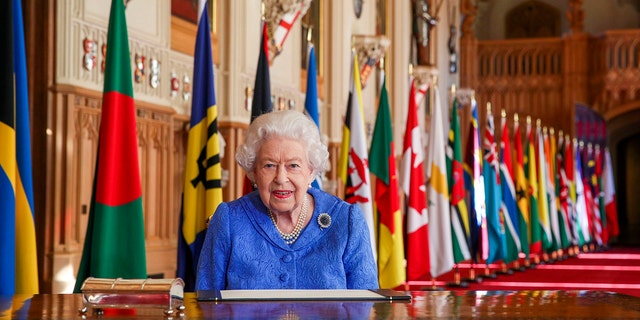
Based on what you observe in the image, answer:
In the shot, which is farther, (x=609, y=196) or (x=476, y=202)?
(x=609, y=196)

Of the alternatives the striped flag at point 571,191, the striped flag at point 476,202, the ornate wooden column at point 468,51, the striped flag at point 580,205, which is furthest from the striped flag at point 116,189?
the ornate wooden column at point 468,51

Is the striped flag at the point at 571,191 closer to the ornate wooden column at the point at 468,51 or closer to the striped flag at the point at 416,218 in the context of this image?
the ornate wooden column at the point at 468,51

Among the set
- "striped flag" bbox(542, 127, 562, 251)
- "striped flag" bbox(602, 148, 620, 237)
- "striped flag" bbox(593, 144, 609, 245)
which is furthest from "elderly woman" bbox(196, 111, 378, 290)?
"striped flag" bbox(602, 148, 620, 237)

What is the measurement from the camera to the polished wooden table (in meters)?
2.43

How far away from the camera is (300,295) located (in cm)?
281

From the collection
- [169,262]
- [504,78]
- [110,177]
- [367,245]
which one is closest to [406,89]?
[504,78]

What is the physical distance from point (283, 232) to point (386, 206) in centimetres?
623

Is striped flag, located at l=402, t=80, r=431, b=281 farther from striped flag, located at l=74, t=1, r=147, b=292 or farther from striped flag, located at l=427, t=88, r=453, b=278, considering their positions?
striped flag, located at l=74, t=1, r=147, b=292

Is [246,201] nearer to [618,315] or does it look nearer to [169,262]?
[618,315]

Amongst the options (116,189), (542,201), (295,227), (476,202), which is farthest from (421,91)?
(295,227)

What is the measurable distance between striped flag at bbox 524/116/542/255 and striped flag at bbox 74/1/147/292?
12.3m

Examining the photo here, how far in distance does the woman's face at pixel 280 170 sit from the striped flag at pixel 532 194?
13.8 meters

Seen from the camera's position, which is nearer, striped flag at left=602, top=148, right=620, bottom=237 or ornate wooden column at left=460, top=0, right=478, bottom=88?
striped flag at left=602, top=148, right=620, bottom=237

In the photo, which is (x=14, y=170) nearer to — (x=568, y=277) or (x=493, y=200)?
(x=493, y=200)
